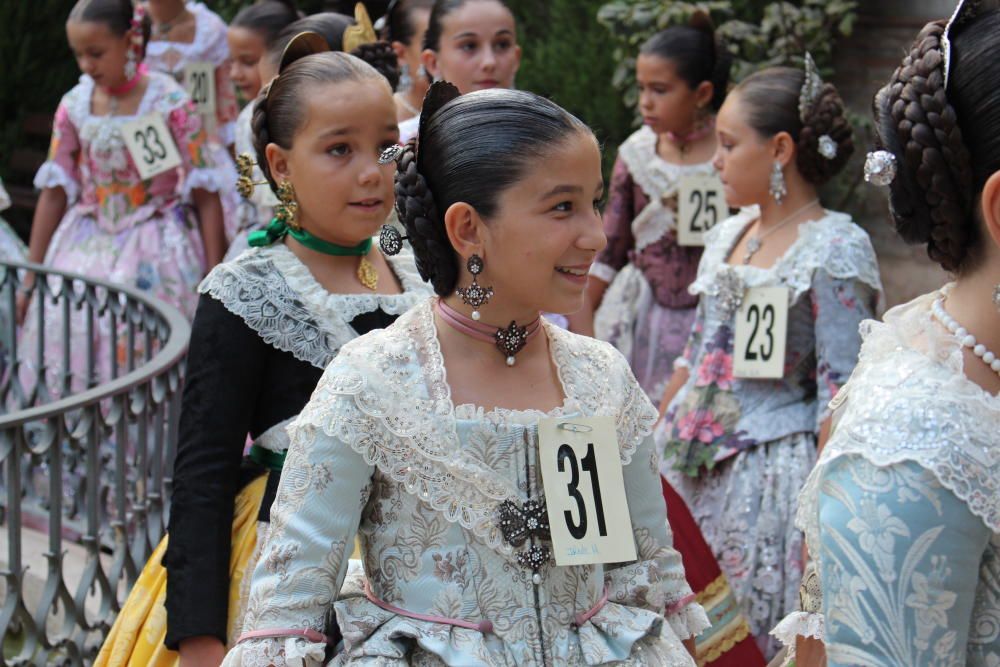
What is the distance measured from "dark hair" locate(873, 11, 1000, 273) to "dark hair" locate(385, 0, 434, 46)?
3.91 metres

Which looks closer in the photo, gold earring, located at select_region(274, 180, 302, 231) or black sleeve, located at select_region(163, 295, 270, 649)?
black sleeve, located at select_region(163, 295, 270, 649)

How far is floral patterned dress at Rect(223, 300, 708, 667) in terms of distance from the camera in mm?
2201

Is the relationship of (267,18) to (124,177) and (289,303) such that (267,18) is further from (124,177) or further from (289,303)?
(289,303)

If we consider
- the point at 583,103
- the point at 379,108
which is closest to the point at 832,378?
the point at 379,108

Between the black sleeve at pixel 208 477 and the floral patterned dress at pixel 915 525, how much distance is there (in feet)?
4.50

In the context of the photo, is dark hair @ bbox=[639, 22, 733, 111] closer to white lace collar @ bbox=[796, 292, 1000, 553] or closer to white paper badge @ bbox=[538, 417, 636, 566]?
white paper badge @ bbox=[538, 417, 636, 566]

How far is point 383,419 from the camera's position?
Answer: 2.26 meters

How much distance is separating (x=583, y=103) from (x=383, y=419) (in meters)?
6.61

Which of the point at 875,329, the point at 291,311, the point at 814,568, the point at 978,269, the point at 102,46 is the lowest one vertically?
the point at 102,46

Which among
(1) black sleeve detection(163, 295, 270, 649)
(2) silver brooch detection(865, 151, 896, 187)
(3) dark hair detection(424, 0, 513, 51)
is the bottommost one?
(1) black sleeve detection(163, 295, 270, 649)

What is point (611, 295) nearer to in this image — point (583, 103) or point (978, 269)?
point (583, 103)

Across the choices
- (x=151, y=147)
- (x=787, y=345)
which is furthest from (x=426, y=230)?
(x=151, y=147)

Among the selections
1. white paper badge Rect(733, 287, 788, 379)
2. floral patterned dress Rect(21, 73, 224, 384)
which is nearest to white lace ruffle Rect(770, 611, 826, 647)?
white paper badge Rect(733, 287, 788, 379)

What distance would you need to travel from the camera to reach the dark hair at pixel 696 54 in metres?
5.67
